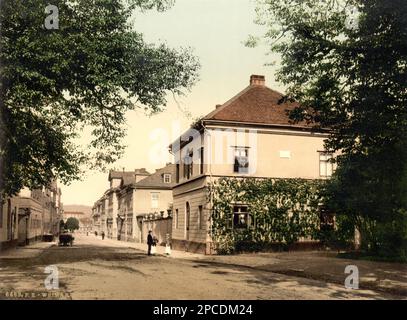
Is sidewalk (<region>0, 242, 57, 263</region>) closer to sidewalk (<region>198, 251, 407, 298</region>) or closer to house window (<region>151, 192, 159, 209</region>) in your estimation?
sidewalk (<region>198, 251, 407, 298</region>)

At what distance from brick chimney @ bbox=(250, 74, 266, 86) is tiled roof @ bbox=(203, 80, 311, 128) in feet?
1.77

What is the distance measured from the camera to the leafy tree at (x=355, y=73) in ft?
42.3

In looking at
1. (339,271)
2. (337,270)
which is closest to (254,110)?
(337,270)

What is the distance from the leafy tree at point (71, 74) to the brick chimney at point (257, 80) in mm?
12700

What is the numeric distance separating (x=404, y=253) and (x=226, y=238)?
9778 mm

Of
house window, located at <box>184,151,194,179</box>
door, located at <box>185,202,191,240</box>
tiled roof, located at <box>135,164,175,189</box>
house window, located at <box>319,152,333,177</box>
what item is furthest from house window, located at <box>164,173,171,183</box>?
house window, located at <box>319,152,333,177</box>

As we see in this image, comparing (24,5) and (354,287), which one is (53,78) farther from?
(354,287)

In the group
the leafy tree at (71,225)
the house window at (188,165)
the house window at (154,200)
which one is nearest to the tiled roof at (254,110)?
the house window at (188,165)

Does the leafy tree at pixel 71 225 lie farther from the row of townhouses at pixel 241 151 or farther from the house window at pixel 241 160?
the house window at pixel 241 160

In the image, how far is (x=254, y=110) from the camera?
93.8 ft

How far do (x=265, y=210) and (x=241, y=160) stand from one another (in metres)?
3.22

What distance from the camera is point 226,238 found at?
87.6 ft
